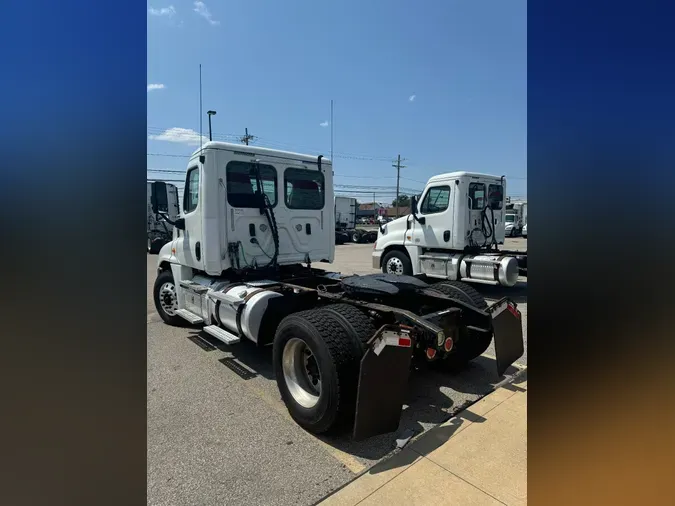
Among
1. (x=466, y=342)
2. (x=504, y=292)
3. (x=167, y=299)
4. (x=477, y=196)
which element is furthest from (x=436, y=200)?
(x=167, y=299)

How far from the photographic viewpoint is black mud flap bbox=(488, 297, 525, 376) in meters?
3.85

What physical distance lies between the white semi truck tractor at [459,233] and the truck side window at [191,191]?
584 cm

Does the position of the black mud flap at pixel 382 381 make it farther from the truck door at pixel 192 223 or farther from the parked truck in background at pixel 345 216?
the parked truck in background at pixel 345 216

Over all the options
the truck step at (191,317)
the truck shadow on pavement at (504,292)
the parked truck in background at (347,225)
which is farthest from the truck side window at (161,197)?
the parked truck in background at (347,225)

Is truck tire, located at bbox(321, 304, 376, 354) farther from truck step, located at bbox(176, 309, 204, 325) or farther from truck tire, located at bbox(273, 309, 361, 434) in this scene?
truck step, located at bbox(176, 309, 204, 325)

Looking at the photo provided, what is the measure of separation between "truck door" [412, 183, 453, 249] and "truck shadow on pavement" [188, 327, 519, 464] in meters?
4.77

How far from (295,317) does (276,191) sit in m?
2.55

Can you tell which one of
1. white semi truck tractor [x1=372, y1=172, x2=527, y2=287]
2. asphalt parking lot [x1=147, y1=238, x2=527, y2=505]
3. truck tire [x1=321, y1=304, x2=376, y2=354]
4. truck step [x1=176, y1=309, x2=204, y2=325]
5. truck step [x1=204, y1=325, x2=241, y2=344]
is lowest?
asphalt parking lot [x1=147, y1=238, x2=527, y2=505]

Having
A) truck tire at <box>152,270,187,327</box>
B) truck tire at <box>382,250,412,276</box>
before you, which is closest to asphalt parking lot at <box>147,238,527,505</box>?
truck tire at <box>152,270,187,327</box>

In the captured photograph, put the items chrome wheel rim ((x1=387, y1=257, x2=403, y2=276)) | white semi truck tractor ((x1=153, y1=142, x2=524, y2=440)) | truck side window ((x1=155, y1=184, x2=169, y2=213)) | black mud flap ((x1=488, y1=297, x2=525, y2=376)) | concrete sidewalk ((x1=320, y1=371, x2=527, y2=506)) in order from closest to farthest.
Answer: concrete sidewalk ((x1=320, y1=371, x2=527, y2=506))
white semi truck tractor ((x1=153, y1=142, x2=524, y2=440))
black mud flap ((x1=488, y1=297, x2=525, y2=376))
truck side window ((x1=155, y1=184, x2=169, y2=213))
chrome wheel rim ((x1=387, y1=257, x2=403, y2=276))

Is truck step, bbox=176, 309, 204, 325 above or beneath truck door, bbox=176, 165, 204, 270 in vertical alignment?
beneath

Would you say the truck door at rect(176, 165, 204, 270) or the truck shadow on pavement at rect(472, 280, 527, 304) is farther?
the truck shadow on pavement at rect(472, 280, 527, 304)
